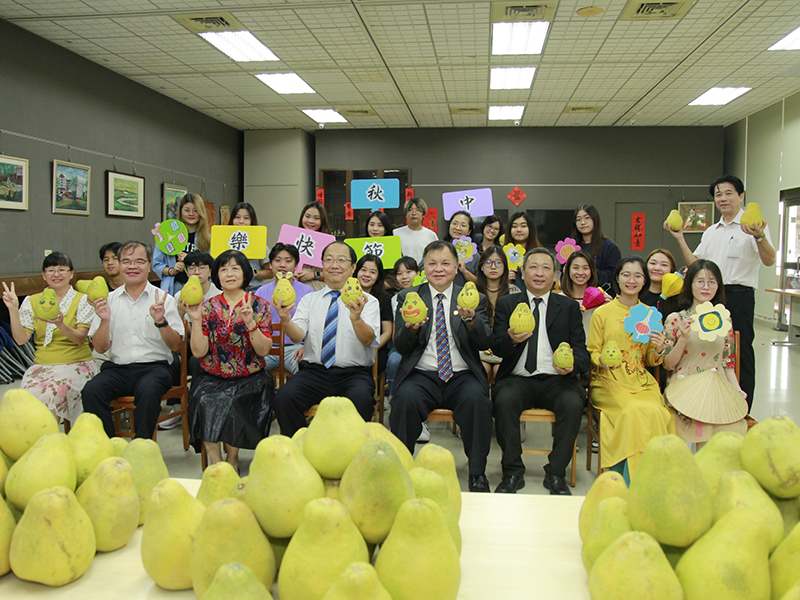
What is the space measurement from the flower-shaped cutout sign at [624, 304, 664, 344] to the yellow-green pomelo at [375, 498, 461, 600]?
2212 mm

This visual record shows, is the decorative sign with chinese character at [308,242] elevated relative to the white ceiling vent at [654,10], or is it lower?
lower

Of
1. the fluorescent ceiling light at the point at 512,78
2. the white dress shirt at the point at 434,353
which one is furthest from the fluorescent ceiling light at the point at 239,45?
the white dress shirt at the point at 434,353

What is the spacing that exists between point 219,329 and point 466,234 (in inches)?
86.3

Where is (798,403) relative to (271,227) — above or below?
below

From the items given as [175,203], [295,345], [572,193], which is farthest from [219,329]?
[572,193]

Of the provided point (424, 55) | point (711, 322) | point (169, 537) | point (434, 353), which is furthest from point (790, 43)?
point (169, 537)

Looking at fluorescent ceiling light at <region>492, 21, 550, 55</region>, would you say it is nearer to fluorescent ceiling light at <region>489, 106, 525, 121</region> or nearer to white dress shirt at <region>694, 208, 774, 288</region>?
fluorescent ceiling light at <region>489, 106, 525, 121</region>

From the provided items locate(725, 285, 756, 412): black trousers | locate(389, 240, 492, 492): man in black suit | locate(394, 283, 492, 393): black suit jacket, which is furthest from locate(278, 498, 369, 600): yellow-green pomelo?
locate(725, 285, 756, 412): black trousers

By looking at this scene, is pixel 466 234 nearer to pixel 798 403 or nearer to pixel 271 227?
pixel 798 403

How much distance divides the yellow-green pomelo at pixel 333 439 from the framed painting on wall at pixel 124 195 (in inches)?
266

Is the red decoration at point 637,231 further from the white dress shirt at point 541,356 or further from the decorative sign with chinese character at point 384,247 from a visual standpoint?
the white dress shirt at point 541,356

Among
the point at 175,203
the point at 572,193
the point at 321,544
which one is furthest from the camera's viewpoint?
the point at 572,193

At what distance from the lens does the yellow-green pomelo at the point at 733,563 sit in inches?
25.8

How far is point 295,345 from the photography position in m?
3.56
